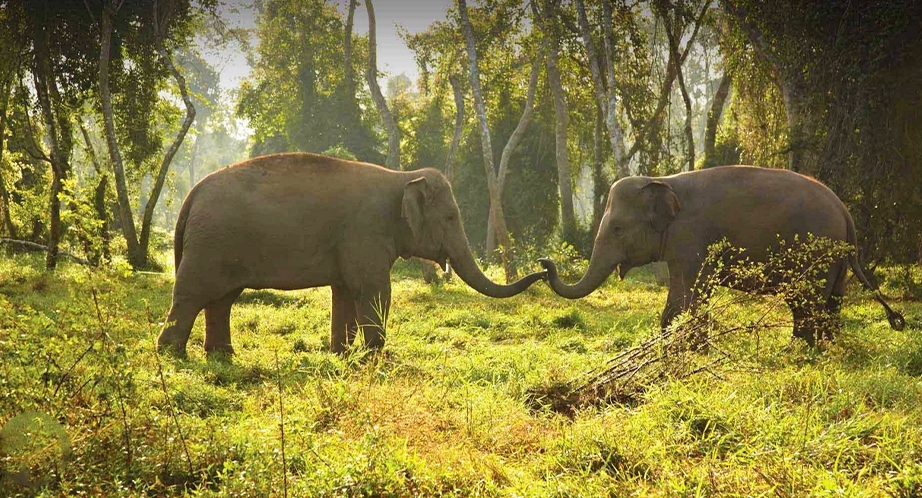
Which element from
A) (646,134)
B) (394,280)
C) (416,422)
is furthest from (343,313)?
(646,134)

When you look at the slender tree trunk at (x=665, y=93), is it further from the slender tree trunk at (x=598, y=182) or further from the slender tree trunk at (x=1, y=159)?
the slender tree trunk at (x=1, y=159)

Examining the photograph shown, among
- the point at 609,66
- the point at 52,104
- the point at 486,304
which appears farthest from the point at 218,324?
the point at 52,104

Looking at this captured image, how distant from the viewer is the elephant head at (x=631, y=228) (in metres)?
7.42

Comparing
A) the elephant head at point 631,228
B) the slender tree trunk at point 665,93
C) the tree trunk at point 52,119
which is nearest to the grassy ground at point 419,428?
Result: the elephant head at point 631,228

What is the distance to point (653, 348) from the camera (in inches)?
201

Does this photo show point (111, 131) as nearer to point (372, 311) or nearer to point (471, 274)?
point (372, 311)

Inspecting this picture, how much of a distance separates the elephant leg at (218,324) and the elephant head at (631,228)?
10.8 feet

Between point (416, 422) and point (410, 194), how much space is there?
3.29m

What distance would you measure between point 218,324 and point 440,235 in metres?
2.41

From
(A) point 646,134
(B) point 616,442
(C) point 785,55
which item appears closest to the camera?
(B) point 616,442

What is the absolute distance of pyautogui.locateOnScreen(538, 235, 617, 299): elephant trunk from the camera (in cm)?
712

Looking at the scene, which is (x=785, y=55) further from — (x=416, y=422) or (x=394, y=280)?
(x=416, y=422)

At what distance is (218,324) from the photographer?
6.72 meters

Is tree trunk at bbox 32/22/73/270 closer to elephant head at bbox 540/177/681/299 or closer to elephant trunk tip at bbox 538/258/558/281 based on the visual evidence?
elephant trunk tip at bbox 538/258/558/281
